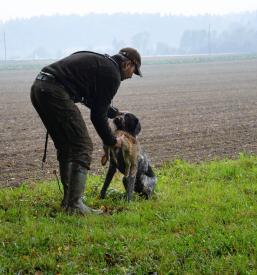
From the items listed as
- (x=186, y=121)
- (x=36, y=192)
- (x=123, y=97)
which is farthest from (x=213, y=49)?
(x=36, y=192)

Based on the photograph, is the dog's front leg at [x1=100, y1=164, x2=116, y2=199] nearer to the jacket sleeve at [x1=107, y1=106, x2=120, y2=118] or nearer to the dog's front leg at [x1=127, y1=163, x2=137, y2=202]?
the dog's front leg at [x1=127, y1=163, x2=137, y2=202]

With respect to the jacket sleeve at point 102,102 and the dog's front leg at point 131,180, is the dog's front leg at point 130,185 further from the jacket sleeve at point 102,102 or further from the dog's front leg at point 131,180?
the jacket sleeve at point 102,102

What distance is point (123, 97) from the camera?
3209cm

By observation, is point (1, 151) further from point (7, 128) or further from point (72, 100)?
point (72, 100)

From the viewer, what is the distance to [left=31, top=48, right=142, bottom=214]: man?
20.5 feet

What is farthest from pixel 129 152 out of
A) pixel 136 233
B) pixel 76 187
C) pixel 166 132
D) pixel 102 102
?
pixel 166 132

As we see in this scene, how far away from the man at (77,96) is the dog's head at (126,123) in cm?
67

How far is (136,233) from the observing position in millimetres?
5914

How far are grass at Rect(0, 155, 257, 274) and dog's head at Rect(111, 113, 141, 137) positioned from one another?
113 centimetres

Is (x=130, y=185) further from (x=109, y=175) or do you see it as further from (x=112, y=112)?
(x=112, y=112)

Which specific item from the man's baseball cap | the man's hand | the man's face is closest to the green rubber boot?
the man's hand

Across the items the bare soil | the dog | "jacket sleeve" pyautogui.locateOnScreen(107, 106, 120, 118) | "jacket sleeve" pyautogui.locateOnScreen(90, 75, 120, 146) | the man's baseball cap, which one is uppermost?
the man's baseball cap

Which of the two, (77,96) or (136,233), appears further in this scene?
(77,96)

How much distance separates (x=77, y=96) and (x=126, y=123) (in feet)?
3.88
